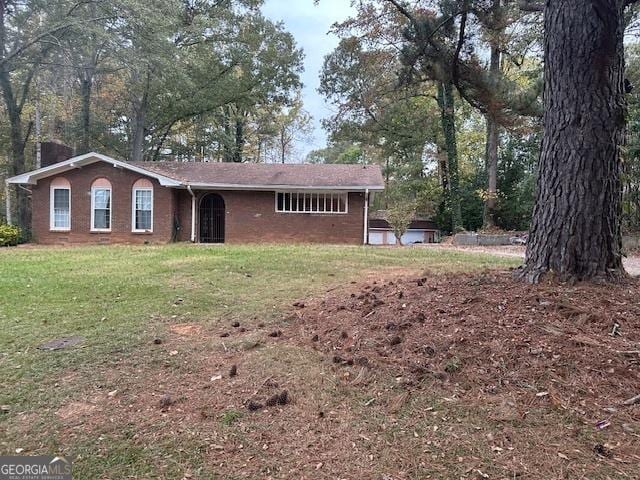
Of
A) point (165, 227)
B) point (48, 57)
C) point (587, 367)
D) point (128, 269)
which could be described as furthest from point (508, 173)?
point (48, 57)

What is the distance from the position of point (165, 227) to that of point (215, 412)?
50.2 ft

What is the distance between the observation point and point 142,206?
17.0m

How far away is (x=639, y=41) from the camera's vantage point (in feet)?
51.4

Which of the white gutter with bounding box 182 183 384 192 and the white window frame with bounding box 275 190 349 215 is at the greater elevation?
the white gutter with bounding box 182 183 384 192

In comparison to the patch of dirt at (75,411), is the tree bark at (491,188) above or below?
above

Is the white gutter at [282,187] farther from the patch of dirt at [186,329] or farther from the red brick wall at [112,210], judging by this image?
the patch of dirt at [186,329]

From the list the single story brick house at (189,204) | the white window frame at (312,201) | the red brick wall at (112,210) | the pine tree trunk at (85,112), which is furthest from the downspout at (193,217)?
the pine tree trunk at (85,112)

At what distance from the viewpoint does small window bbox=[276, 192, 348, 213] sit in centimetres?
1752

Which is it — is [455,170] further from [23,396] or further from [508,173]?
[23,396]

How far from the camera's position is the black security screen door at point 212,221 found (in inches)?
719

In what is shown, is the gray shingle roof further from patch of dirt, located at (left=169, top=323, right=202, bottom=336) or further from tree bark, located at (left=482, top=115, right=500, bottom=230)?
patch of dirt, located at (left=169, top=323, right=202, bottom=336)

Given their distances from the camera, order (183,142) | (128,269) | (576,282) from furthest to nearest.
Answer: (183,142) → (128,269) → (576,282)

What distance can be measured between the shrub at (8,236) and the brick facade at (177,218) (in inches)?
31.9

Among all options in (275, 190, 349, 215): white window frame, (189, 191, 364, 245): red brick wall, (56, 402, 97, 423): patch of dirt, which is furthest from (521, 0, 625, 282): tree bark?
(275, 190, 349, 215): white window frame
